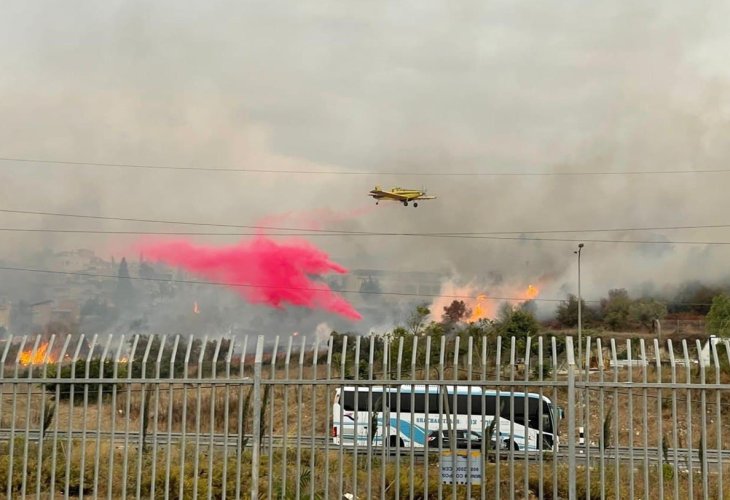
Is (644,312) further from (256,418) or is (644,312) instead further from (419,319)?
(256,418)

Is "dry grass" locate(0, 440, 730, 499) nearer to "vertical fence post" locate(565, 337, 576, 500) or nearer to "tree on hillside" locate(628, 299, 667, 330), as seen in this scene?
"vertical fence post" locate(565, 337, 576, 500)

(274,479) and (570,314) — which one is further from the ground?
(570,314)

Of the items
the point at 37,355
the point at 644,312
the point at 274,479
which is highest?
the point at 644,312

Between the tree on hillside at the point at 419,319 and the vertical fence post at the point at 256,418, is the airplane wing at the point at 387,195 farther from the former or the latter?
the vertical fence post at the point at 256,418

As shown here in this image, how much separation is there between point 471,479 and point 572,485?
1.31 m

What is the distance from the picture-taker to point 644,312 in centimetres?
9588

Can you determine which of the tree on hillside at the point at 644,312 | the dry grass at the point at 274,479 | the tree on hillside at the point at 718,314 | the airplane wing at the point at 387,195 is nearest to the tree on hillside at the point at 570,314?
the tree on hillside at the point at 644,312

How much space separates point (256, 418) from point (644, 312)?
92.0 meters

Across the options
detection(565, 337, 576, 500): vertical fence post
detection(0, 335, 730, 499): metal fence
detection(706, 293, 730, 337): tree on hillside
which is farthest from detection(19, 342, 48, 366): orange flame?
detection(706, 293, 730, 337): tree on hillside

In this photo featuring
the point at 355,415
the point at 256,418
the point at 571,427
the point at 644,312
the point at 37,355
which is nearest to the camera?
the point at 571,427

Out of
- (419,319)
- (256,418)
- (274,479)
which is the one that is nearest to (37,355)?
Result: (256,418)

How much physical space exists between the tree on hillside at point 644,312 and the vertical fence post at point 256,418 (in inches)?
3502

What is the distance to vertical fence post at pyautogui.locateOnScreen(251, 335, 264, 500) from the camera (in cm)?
1079

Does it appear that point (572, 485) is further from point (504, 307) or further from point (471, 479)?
point (504, 307)
